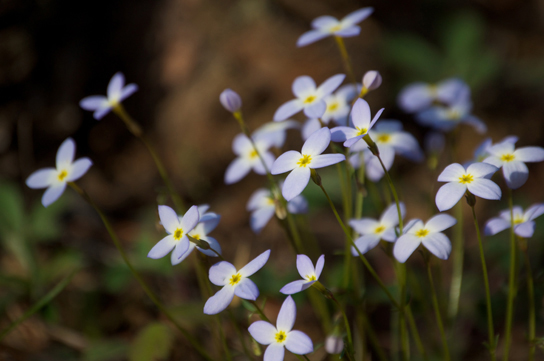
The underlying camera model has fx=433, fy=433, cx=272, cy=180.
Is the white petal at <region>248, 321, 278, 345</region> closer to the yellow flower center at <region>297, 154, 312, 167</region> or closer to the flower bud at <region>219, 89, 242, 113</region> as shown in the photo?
the yellow flower center at <region>297, 154, 312, 167</region>

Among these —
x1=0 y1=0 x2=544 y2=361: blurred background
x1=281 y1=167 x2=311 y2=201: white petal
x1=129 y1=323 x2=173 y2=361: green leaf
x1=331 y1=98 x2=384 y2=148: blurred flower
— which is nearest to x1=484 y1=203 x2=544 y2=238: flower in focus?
x1=331 y1=98 x2=384 y2=148: blurred flower

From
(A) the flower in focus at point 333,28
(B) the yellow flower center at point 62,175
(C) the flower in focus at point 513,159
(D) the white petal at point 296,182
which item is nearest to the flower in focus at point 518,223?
(C) the flower in focus at point 513,159

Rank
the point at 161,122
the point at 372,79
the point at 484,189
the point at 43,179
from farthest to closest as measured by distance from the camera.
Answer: the point at 161,122 < the point at 43,179 < the point at 372,79 < the point at 484,189

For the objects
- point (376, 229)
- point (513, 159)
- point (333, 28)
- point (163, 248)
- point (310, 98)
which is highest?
point (333, 28)

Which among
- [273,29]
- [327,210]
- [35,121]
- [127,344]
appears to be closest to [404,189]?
[327,210]

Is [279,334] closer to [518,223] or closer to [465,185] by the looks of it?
[465,185]

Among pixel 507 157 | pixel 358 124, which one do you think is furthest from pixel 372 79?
pixel 507 157
